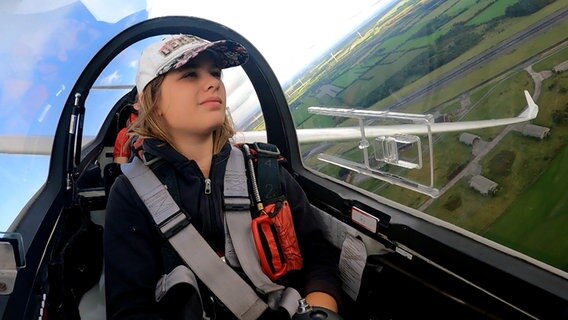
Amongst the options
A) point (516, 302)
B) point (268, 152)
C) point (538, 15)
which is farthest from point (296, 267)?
point (538, 15)

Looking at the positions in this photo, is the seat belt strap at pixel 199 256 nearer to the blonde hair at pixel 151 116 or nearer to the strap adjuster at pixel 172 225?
the strap adjuster at pixel 172 225

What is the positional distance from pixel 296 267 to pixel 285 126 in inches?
37.3

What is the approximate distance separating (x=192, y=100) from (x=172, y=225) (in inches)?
17.3

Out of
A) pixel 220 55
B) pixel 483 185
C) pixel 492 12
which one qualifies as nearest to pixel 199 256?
pixel 220 55

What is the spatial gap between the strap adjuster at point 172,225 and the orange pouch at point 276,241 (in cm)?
25

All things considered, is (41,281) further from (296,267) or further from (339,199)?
(339,199)

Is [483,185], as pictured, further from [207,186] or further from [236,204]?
[207,186]

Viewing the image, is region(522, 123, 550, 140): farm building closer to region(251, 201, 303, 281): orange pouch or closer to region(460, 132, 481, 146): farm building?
region(460, 132, 481, 146): farm building

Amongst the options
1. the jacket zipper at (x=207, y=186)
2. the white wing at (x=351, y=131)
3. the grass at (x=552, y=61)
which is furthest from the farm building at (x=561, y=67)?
the jacket zipper at (x=207, y=186)

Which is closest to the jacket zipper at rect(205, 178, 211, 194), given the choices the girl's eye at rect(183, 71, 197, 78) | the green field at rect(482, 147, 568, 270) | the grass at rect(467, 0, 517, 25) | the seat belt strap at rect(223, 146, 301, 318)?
the seat belt strap at rect(223, 146, 301, 318)

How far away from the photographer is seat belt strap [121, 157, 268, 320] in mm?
1409

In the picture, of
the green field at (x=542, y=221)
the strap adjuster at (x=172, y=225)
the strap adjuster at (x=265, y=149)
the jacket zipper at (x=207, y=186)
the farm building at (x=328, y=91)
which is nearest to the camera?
the green field at (x=542, y=221)

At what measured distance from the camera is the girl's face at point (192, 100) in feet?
4.82

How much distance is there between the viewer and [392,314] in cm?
156
